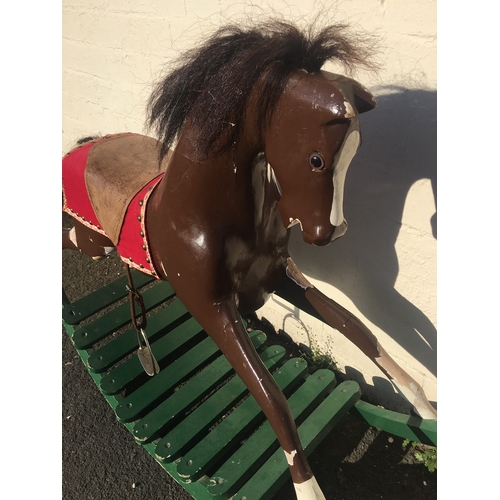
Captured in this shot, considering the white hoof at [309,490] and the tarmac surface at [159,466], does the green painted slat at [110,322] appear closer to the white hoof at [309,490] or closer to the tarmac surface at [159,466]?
the tarmac surface at [159,466]

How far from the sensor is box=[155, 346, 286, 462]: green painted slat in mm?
1344

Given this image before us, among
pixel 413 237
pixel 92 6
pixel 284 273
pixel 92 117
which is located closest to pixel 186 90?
pixel 284 273

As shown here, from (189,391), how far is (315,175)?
0.99 meters

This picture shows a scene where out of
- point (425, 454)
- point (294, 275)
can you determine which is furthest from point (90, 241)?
point (425, 454)

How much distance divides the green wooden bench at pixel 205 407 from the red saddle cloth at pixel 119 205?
0.46 metres

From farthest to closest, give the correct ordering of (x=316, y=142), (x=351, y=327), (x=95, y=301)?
(x=95, y=301) → (x=351, y=327) → (x=316, y=142)

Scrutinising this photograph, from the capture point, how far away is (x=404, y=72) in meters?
1.12

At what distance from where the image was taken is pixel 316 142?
79cm

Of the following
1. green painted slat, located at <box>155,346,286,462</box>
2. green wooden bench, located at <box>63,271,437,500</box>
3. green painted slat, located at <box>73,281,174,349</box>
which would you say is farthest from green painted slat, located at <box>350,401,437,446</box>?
green painted slat, located at <box>73,281,174,349</box>

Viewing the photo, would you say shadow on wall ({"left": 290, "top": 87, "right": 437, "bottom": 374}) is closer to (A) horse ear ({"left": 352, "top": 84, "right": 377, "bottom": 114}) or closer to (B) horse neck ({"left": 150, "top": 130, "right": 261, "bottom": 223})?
(A) horse ear ({"left": 352, "top": 84, "right": 377, "bottom": 114})

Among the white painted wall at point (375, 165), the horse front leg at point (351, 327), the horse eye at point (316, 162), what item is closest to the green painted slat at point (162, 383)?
the white painted wall at point (375, 165)

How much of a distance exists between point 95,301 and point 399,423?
3.72 ft

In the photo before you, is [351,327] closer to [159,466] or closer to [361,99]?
[361,99]

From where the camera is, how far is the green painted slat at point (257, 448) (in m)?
1.25
